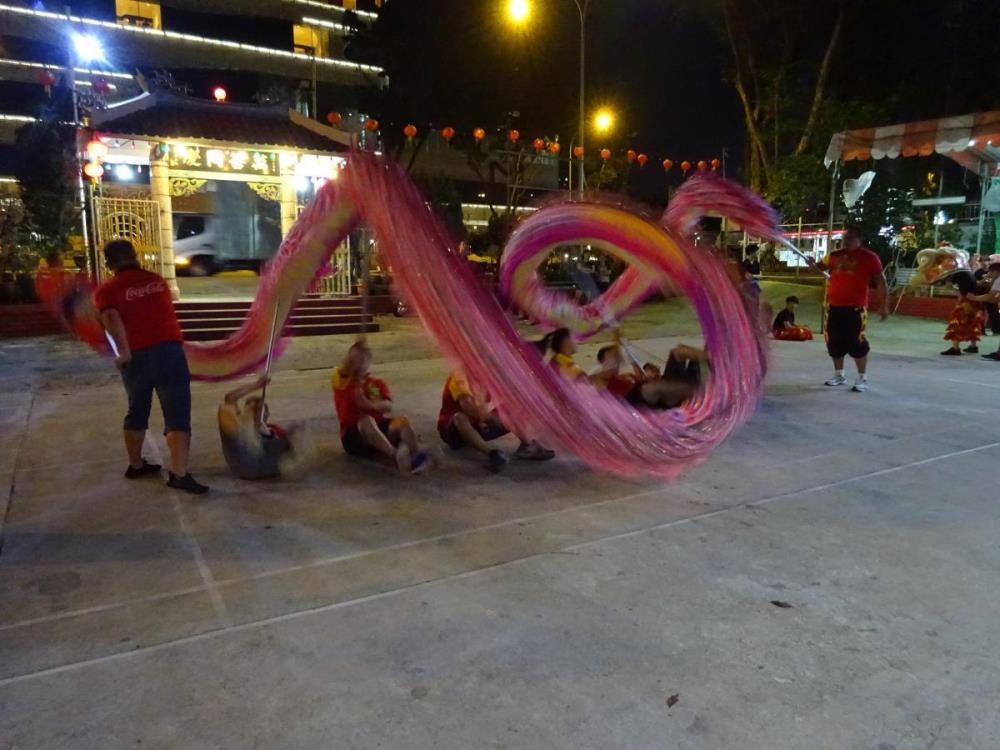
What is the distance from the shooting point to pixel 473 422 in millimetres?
5520

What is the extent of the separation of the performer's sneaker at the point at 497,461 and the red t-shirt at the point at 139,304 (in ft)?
7.66

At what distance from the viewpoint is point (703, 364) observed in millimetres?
6070

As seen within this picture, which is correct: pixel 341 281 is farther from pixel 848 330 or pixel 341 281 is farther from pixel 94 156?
pixel 848 330

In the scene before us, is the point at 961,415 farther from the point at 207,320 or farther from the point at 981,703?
the point at 207,320

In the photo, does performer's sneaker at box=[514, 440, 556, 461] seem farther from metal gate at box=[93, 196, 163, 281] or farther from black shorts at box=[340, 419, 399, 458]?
metal gate at box=[93, 196, 163, 281]

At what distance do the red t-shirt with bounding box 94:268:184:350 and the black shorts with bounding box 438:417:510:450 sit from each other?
6.77 feet

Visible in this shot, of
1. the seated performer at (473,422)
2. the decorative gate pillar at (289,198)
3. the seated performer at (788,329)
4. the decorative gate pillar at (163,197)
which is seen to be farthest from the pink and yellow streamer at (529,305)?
the decorative gate pillar at (289,198)

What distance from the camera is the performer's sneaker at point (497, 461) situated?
525 centimetres

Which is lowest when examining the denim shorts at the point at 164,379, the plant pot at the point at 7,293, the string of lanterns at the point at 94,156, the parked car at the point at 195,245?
the denim shorts at the point at 164,379

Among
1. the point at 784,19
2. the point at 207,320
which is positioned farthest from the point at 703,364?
the point at 784,19

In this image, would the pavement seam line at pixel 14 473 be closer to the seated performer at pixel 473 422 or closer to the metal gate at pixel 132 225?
the seated performer at pixel 473 422

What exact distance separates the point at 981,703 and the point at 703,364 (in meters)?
3.75

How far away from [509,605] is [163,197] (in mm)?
12525

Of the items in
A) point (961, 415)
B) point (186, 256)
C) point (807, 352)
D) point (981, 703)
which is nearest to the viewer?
point (981, 703)
